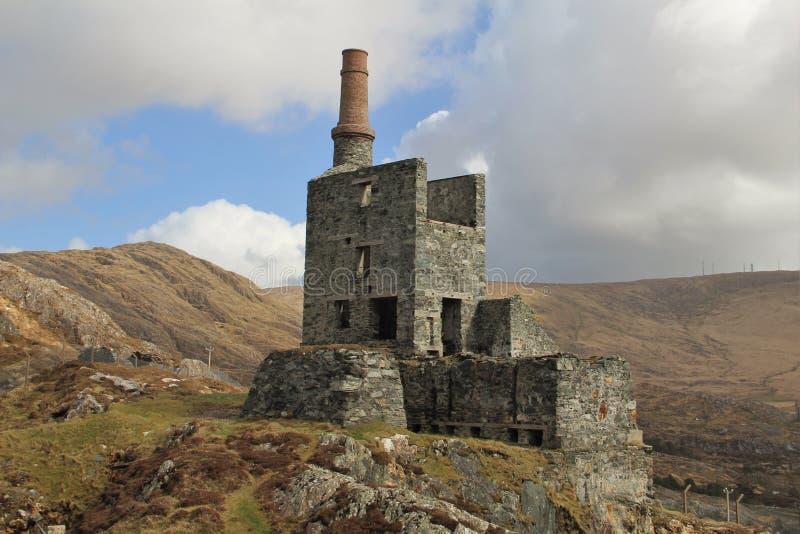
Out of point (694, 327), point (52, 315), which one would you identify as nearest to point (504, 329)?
point (52, 315)

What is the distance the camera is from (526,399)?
83.4 ft

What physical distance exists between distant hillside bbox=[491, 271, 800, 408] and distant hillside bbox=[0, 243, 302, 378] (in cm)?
3617

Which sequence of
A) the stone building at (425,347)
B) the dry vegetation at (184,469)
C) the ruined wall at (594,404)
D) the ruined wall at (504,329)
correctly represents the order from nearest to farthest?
the dry vegetation at (184,469), the ruined wall at (594,404), the stone building at (425,347), the ruined wall at (504,329)

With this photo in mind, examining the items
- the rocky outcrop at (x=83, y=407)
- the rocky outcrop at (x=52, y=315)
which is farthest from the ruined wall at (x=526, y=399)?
the rocky outcrop at (x=52, y=315)

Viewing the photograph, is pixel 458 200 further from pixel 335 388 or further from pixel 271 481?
pixel 271 481

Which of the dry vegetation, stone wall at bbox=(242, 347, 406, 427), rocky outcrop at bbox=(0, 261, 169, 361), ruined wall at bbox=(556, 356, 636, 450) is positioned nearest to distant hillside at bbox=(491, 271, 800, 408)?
rocky outcrop at bbox=(0, 261, 169, 361)

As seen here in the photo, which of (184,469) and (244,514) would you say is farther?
(184,469)

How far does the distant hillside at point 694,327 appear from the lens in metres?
120

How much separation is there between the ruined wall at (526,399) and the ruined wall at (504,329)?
405cm

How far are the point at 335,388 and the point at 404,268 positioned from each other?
7.25m

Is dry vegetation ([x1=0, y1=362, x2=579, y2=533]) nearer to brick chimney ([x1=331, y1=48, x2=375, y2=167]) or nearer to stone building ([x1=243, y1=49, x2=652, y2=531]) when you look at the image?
stone building ([x1=243, y1=49, x2=652, y2=531])

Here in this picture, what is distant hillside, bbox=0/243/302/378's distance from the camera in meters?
84.8

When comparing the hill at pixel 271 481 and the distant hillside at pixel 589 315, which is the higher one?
the distant hillside at pixel 589 315

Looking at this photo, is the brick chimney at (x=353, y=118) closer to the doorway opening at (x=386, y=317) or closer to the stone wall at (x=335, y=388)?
the doorway opening at (x=386, y=317)
